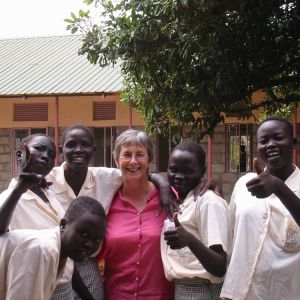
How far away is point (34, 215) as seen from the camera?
277 cm

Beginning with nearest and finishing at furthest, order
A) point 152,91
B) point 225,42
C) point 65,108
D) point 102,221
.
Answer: point 102,221, point 225,42, point 152,91, point 65,108

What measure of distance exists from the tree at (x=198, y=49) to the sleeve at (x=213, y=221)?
8.22 feet

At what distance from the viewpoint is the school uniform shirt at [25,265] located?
2.29 m

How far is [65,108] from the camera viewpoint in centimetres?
1189

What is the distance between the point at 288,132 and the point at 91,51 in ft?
11.6

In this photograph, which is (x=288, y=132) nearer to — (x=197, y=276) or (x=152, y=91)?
(x=197, y=276)

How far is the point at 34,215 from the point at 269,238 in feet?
3.60

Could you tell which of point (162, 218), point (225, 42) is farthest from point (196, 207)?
point (225, 42)

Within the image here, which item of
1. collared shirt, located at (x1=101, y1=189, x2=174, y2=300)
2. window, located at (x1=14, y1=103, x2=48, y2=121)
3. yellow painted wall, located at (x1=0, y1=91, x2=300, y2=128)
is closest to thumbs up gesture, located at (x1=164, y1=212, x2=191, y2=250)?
collared shirt, located at (x1=101, y1=189, x2=174, y2=300)

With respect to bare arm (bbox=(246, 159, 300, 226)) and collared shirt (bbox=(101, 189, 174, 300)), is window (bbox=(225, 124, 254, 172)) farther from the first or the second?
bare arm (bbox=(246, 159, 300, 226))

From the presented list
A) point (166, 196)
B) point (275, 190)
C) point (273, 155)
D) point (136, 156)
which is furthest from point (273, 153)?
point (136, 156)

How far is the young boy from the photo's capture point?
2.29 meters

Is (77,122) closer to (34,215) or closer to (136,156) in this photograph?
(136,156)

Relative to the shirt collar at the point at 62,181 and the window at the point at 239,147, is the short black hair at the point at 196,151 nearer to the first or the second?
the shirt collar at the point at 62,181
